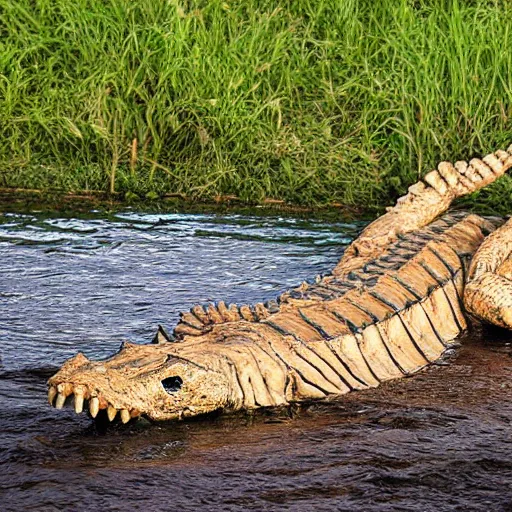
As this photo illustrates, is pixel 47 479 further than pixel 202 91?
No

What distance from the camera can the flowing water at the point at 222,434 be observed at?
11.8 feet

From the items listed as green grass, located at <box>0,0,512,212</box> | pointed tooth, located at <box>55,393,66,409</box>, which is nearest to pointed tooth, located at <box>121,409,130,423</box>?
pointed tooth, located at <box>55,393,66,409</box>

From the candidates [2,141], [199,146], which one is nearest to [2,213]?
[2,141]

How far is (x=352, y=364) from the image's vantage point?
4520mm

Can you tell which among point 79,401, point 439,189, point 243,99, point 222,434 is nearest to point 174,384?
point 222,434

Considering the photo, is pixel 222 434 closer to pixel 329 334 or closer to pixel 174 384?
pixel 174 384

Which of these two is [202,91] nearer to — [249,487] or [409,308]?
[409,308]

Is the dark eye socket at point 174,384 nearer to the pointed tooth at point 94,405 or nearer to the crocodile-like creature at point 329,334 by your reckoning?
the crocodile-like creature at point 329,334

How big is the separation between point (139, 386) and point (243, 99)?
436cm

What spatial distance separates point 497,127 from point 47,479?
16.7ft

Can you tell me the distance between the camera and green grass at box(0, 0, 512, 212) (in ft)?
25.7

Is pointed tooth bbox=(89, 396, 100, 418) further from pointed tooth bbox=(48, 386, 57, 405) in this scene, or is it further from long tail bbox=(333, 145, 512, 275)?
long tail bbox=(333, 145, 512, 275)

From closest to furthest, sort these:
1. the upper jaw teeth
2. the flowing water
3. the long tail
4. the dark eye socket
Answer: the flowing water → the upper jaw teeth → the dark eye socket → the long tail

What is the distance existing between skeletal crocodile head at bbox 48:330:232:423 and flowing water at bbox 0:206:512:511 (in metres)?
0.10
